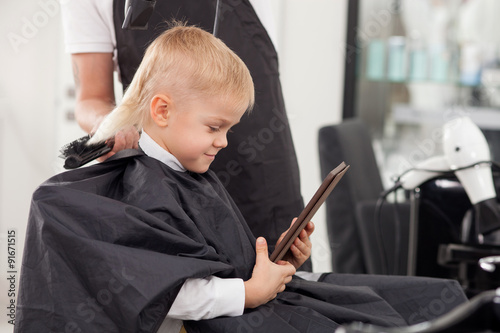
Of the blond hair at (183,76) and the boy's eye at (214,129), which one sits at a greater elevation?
the blond hair at (183,76)

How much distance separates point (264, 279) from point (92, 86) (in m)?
0.62

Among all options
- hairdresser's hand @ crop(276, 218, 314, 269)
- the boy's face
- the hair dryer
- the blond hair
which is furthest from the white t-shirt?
the hair dryer

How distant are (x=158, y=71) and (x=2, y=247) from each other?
156 cm

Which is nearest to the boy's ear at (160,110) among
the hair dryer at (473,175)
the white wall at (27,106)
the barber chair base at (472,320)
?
the barber chair base at (472,320)

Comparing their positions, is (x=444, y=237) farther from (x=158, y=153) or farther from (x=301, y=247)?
(x=158, y=153)

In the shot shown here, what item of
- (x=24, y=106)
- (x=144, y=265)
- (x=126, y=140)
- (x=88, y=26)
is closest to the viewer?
(x=144, y=265)

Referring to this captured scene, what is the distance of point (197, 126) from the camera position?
1163 millimetres

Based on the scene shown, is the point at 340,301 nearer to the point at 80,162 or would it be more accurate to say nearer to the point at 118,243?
the point at 118,243

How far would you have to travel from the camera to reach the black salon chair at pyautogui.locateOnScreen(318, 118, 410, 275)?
2217mm

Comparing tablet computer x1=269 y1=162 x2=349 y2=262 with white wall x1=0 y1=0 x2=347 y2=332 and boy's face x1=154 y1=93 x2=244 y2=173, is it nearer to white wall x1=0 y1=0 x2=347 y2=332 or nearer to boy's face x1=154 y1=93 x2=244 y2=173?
boy's face x1=154 y1=93 x2=244 y2=173

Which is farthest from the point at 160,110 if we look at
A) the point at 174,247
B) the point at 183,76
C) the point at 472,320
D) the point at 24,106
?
the point at 24,106

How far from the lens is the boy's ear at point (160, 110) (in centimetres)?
117

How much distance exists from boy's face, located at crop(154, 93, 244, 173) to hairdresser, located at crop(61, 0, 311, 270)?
27cm

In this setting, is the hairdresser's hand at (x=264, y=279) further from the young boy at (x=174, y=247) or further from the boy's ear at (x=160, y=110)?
the boy's ear at (x=160, y=110)
